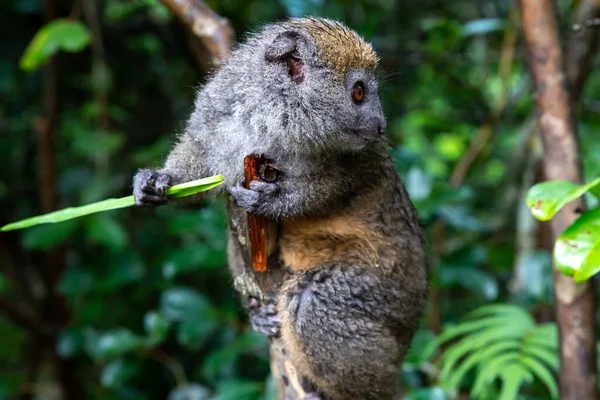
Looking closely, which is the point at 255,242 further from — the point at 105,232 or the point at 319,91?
the point at 105,232

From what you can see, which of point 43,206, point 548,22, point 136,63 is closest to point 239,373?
point 43,206

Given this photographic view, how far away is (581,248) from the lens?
230 cm

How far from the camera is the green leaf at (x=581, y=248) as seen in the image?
2.26 meters

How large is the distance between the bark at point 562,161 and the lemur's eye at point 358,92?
85cm

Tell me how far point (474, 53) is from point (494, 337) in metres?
3.40

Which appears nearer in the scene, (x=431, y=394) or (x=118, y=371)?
(x=431, y=394)

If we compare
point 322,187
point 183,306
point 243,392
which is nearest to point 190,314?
point 183,306

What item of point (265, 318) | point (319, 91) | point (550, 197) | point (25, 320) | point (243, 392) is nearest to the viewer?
point (550, 197)

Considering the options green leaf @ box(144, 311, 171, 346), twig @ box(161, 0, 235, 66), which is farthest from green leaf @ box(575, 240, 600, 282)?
green leaf @ box(144, 311, 171, 346)

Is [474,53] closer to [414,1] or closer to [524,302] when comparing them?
[414,1]

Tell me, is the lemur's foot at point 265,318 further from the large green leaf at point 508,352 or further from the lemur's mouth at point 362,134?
the large green leaf at point 508,352

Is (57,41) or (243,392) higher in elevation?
(57,41)

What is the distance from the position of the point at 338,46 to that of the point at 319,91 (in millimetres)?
235

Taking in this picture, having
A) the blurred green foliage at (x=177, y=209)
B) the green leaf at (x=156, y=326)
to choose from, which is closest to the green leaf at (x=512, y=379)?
the blurred green foliage at (x=177, y=209)
